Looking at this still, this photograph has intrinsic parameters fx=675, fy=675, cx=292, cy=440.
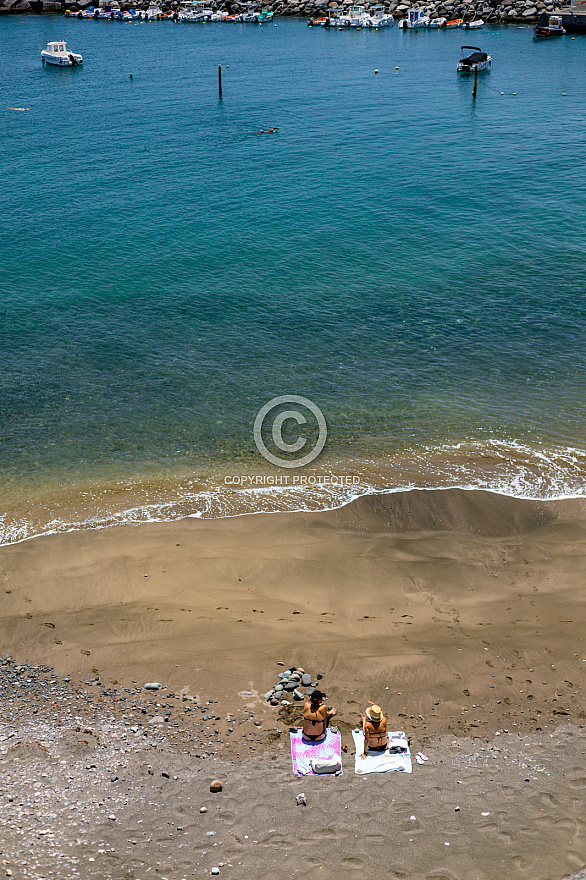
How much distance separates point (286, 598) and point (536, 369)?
1612 cm

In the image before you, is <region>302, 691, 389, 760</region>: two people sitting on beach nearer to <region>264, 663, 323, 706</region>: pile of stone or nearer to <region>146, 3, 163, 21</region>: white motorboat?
<region>264, 663, 323, 706</region>: pile of stone

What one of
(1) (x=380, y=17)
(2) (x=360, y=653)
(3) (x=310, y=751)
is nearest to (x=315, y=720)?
(3) (x=310, y=751)

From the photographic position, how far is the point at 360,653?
599 inches

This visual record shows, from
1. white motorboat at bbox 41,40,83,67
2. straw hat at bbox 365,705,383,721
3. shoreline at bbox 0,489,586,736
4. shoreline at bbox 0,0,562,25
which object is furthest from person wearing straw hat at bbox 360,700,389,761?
shoreline at bbox 0,0,562,25

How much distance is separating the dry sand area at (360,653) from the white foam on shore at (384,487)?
55 cm

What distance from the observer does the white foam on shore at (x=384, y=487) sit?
2048 cm

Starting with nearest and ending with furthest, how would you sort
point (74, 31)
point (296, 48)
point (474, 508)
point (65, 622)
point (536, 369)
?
point (65, 622), point (474, 508), point (536, 369), point (296, 48), point (74, 31)

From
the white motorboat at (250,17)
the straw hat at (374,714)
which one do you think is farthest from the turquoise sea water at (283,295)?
the white motorboat at (250,17)

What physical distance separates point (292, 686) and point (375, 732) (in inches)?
91.2

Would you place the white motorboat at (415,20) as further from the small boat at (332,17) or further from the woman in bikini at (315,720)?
the woman in bikini at (315,720)

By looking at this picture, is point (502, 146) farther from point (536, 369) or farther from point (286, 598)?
point (286, 598)

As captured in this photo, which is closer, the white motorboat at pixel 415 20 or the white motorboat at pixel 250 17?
the white motorboat at pixel 415 20

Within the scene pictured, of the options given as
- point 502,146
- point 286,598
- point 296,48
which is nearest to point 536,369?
point 286,598

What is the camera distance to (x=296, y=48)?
104 m
